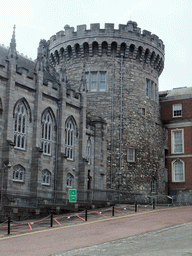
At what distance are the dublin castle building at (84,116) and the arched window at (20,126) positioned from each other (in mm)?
76

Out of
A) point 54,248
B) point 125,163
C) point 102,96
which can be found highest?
point 102,96

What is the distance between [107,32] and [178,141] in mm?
14660

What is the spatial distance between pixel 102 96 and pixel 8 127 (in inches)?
564

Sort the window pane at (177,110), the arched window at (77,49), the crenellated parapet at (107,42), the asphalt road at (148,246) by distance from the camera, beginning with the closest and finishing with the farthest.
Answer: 1. the asphalt road at (148,246)
2. the crenellated parapet at (107,42)
3. the arched window at (77,49)
4. the window pane at (177,110)

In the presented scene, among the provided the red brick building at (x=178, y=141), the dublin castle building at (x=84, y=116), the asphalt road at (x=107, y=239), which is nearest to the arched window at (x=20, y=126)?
the dublin castle building at (x=84, y=116)

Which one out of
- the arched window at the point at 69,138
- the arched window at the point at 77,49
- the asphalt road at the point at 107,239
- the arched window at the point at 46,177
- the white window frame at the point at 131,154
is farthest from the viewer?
the arched window at the point at 77,49

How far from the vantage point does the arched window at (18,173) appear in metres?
30.2

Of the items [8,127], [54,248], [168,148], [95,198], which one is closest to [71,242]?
[54,248]

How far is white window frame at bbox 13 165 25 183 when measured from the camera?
99.0 ft

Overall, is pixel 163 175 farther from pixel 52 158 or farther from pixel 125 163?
pixel 52 158

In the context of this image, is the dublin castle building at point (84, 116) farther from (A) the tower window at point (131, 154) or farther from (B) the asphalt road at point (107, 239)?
(B) the asphalt road at point (107, 239)

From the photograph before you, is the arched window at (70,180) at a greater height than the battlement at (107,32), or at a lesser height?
lesser

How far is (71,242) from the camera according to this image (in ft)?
55.4

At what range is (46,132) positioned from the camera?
34250 millimetres
